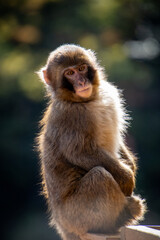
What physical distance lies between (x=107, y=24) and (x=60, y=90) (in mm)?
11471

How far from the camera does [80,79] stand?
564 centimetres

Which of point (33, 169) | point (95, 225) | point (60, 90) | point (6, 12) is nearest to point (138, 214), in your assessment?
point (95, 225)

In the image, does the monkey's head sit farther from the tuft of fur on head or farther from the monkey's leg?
the monkey's leg

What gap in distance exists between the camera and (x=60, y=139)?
5637 millimetres

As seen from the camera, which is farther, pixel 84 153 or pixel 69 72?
pixel 69 72

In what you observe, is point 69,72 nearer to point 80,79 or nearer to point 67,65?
point 67,65

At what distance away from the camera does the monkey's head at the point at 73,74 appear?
18.5 ft

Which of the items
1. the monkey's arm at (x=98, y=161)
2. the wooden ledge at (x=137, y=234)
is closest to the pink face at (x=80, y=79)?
the monkey's arm at (x=98, y=161)

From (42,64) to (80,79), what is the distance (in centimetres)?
1030

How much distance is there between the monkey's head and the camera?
564cm

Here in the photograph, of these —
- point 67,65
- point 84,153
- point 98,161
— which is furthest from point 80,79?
point 98,161

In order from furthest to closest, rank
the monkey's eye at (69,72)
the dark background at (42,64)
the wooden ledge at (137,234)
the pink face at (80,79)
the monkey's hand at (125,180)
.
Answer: the dark background at (42,64), the monkey's eye at (69,72), the pink face at (80,79), the monkey's hand at (125,180), the wooden ledge at (137,234)

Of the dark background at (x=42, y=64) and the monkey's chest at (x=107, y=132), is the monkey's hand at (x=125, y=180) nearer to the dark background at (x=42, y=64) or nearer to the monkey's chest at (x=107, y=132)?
the monkey's chest at (x=107, y=132)

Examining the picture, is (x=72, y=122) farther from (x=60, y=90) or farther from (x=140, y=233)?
(x=140, y=233)
